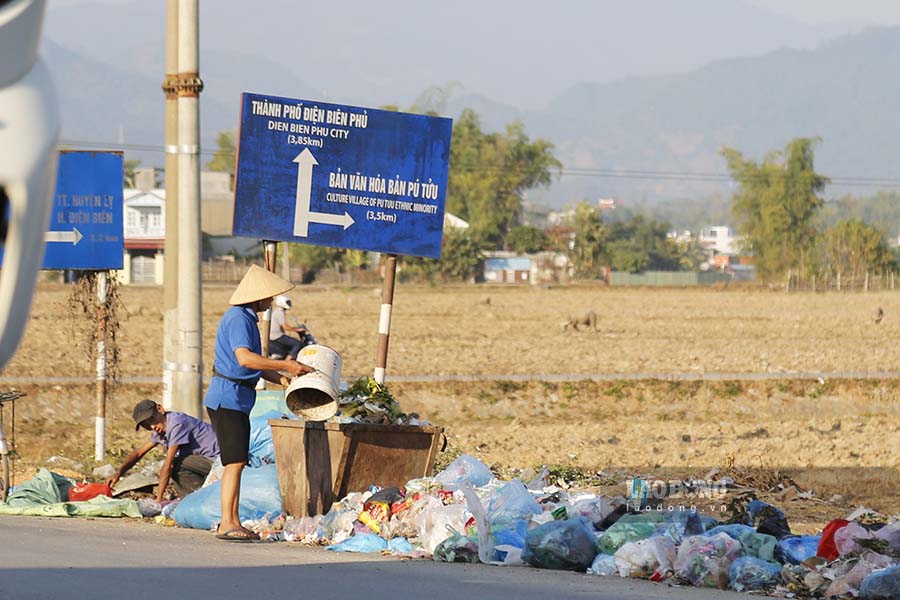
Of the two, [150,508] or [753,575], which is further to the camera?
[150,508]

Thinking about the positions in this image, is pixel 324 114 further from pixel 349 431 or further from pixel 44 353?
pixel 44 353

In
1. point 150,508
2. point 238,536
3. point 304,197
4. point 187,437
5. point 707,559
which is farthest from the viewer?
point 304,197

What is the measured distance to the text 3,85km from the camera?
13375 mm

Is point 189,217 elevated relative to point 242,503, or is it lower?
elevated

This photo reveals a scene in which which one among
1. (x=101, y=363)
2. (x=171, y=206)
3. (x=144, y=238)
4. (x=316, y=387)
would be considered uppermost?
(x=144, y=238)

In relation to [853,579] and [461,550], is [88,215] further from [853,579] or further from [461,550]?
[853,579]

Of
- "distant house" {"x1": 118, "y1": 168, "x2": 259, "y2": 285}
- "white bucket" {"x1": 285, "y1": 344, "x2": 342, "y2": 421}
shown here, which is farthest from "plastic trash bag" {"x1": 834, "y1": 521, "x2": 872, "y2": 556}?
"distant house" {"x1": 118, "y1": 168, "x2": 259, "y2": 285}

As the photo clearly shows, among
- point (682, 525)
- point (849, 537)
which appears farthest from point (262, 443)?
point (849, 537)

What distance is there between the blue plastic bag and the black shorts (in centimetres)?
90

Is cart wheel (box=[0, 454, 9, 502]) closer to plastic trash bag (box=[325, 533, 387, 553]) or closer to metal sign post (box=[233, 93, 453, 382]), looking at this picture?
metal sign post (box=[233, 93, 453, 382])

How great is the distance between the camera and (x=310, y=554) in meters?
9.99

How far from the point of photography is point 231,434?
402 inches

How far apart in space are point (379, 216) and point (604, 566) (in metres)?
4.86

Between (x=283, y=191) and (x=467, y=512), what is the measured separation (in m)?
4.18
